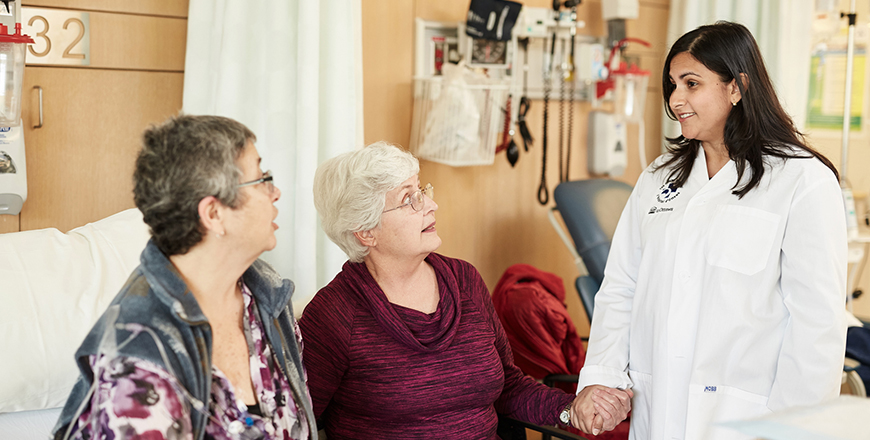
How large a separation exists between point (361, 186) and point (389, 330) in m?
0.33

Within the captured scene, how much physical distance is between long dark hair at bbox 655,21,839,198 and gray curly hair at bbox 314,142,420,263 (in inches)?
28.0

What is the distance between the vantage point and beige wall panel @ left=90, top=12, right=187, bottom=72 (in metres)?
2.07

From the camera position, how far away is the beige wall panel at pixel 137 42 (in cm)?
207

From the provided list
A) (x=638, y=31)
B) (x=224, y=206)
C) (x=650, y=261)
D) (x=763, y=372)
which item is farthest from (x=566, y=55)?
(x=224, y=206)

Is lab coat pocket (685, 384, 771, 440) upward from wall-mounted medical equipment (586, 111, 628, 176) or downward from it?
downward

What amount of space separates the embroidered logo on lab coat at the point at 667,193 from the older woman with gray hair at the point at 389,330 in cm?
53

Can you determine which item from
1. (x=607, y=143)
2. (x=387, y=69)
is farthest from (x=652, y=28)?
(x=387, y=69)

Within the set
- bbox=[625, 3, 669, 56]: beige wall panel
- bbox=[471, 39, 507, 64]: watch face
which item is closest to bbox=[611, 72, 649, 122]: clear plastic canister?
bbox=[625, 3, 669, 56]: beige wall panel

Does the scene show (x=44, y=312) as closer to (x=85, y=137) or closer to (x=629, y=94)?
(x=85, y=137)

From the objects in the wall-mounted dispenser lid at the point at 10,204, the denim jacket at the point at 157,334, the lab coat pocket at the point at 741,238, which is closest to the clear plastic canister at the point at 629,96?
the lab coat pocket at the point at 741,238

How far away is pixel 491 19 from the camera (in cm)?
276

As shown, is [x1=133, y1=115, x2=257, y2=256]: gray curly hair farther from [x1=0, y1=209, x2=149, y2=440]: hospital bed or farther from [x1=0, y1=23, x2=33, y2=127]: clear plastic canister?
[x1=0, y1=23, x2=33, y2=127]: clear plastic canister

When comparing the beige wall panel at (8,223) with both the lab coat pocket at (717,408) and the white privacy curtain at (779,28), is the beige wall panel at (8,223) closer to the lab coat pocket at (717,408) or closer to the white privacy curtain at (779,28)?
the lab coat pocket at (717,408)

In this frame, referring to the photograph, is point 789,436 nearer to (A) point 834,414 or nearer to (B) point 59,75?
(A) point 834,414
